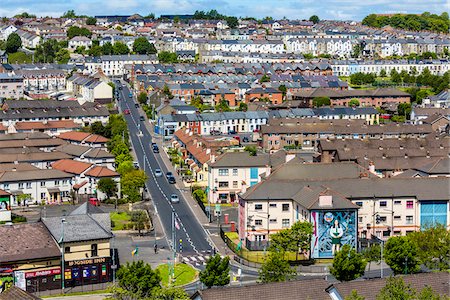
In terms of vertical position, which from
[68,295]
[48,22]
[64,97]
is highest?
[48,22]

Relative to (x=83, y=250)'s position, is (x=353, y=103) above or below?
above

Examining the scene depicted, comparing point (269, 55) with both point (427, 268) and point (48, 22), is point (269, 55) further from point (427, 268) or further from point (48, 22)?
point (427, 268)

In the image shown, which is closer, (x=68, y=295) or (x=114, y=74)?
(x=68, y=295)

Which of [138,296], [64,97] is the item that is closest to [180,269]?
[138,296]

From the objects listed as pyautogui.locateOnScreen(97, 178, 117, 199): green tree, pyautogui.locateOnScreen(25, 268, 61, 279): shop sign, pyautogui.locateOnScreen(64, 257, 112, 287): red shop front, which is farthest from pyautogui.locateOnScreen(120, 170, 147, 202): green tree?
pyautogui.locateOnScreen(25, 268, 61, 279): shop sign

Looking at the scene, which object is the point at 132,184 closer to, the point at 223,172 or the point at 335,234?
the point at 223,172

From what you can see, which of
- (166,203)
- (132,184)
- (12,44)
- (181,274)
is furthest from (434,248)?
(12,44)

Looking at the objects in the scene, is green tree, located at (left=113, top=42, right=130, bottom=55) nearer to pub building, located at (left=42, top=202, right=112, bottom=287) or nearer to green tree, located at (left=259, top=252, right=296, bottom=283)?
pub building, located at (left=42, top=202, right=112, bottom=287)
